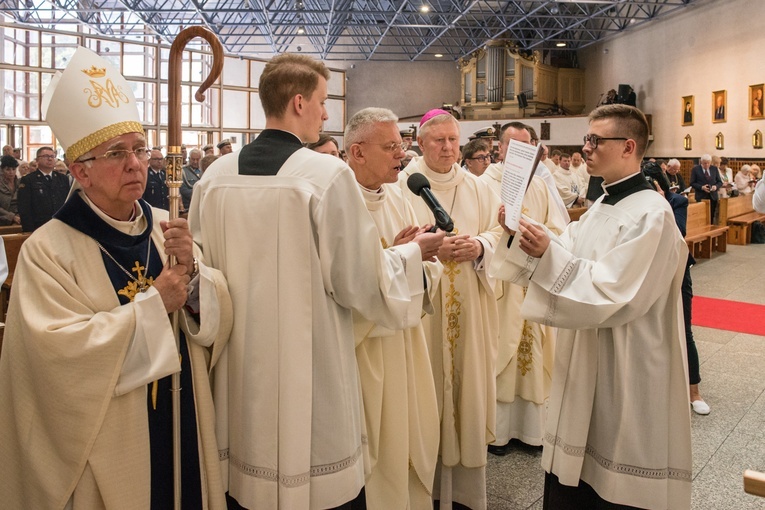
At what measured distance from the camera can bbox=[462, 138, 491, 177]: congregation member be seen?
459 cm

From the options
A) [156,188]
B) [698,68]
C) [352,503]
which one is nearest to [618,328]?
[352,503]

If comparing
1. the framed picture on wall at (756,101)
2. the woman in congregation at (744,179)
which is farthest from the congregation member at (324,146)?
the framed picture on wall at (756,101)

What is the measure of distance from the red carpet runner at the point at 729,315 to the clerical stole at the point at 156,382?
5.80 m

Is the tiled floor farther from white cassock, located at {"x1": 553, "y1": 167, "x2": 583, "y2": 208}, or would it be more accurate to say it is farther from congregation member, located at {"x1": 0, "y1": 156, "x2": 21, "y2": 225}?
congregation member, located at {"x1": 0, "y1": 156, "x2": 21, "y2": 225}

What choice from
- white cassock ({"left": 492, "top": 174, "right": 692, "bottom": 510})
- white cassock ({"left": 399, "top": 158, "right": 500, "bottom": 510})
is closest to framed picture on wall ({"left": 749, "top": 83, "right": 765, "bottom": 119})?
white cassock ({"left": 399, "top": 158, "right": 500, "bottom": 510})

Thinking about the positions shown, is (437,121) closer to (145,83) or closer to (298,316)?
(298,316)

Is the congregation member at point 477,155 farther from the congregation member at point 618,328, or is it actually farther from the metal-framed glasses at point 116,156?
the metal-framed glasses at point 116,156

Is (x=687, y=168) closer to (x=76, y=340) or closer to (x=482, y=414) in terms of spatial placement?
(x=482, y=414)

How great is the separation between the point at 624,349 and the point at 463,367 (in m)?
0.91

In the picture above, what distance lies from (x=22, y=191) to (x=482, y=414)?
6699 millimetres

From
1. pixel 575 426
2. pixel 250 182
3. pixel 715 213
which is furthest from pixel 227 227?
pixel 715 213

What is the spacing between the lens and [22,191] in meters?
7.74

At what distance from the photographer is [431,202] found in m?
2.54

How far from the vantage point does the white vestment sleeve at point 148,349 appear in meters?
1.76
